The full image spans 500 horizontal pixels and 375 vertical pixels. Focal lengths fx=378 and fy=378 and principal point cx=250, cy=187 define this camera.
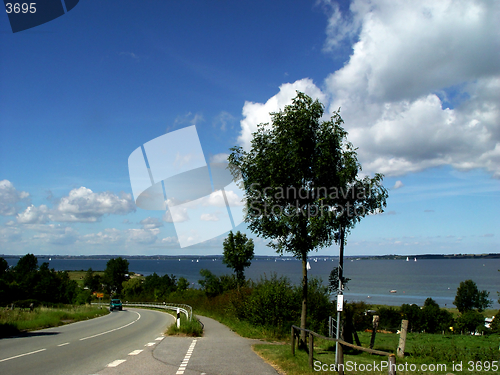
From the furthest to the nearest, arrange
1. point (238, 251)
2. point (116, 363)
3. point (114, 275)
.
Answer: point (114, 275) → point (238, 251) → point (116, 363)

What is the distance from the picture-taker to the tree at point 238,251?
45500mm

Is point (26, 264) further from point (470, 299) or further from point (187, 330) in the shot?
point (470, 299)

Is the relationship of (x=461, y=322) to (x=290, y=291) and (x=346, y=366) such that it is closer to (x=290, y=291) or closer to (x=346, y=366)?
(x=290, y=291)

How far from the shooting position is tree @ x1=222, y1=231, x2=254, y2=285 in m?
45.5

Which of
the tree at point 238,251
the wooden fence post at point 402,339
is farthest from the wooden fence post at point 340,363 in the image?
the tree at point 238,251

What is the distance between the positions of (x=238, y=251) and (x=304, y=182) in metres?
32.5

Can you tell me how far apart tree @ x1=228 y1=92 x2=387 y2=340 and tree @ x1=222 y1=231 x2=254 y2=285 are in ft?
103

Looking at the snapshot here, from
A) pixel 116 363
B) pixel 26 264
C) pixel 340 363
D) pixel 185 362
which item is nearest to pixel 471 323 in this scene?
pixel 185 362

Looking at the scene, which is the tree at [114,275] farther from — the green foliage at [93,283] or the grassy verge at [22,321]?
the grassy verge at [22,321]

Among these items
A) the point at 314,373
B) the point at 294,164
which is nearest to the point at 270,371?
the point at 314,373

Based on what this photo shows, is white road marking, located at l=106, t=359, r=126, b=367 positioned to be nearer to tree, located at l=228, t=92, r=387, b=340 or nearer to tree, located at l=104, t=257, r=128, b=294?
tree, located at l=228, t=92, r=387, b=340

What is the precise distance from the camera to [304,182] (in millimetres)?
14219

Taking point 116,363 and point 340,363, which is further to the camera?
point 116,363

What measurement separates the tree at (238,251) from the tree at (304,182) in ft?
103
